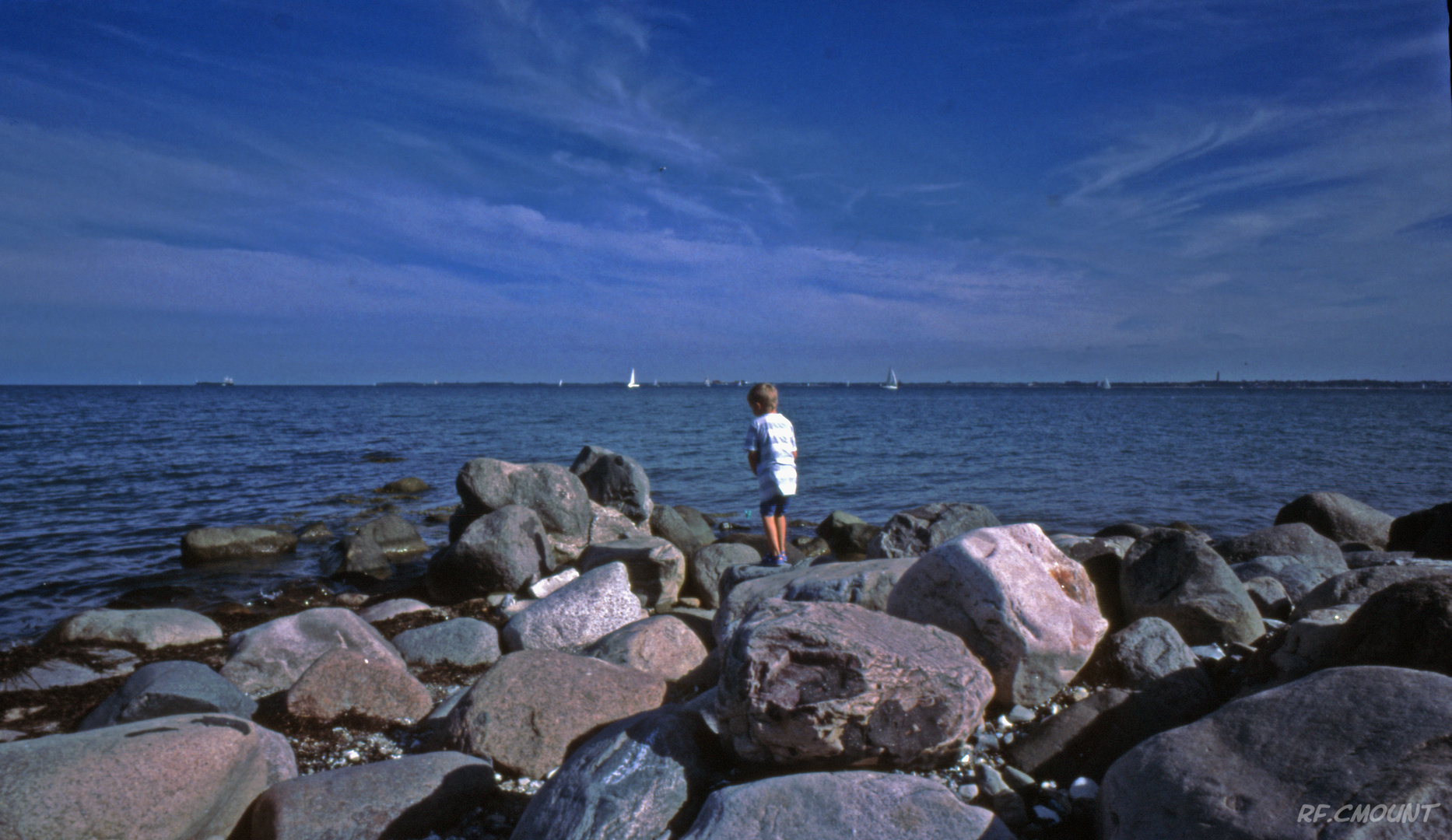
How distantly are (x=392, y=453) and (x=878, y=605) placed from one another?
90.4 feet

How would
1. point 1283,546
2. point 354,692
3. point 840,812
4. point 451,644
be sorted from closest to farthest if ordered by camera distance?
point 840,812 → point 354,692 → point 451,644 → point 1283,546

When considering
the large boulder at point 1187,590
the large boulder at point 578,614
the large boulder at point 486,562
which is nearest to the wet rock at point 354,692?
the large boulder at point 578,614

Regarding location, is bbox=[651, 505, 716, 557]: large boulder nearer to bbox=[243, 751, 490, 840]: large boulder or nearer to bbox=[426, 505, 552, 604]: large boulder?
bbox=[426, 505, 552, 604]: large boulder

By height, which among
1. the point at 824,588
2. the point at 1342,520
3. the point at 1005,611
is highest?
the point at 1005,611

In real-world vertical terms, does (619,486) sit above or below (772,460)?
below

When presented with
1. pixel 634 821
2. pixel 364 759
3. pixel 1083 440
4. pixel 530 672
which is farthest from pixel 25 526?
pixel 1083 440

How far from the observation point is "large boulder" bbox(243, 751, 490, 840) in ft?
12.2

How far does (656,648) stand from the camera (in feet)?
19.8

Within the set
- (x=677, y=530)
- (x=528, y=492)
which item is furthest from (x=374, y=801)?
(x=677, y=530)

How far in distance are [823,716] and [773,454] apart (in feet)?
20.6

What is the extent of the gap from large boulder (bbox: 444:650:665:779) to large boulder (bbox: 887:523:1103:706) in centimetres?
193

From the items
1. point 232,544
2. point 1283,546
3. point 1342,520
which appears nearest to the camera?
point 1283,546

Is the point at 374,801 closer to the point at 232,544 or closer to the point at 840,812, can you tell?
the point at 840,812

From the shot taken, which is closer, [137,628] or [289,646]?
[289,646]
